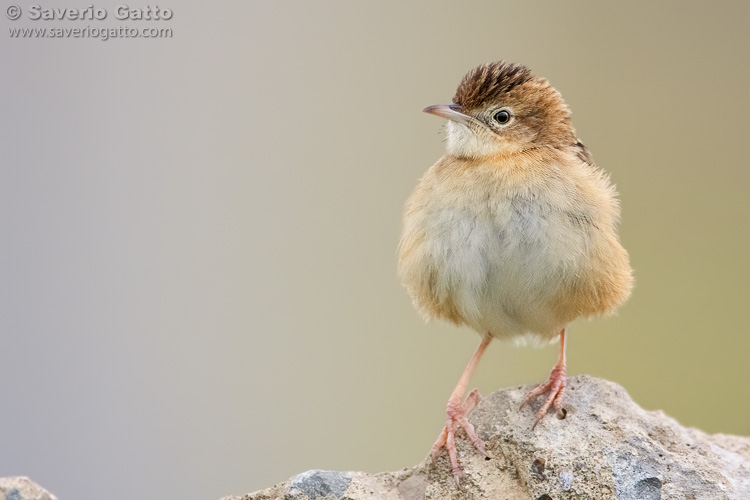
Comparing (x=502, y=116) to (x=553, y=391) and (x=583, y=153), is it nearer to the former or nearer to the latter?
(x=583, y=153)

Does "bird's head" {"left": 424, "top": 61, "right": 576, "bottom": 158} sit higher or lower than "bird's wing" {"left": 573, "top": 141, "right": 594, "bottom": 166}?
higher

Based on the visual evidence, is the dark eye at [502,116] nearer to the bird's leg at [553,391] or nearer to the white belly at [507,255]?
the white belly at [507,255]

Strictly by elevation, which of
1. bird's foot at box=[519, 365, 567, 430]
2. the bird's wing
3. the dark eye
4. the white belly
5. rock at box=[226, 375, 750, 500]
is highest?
the dark eye

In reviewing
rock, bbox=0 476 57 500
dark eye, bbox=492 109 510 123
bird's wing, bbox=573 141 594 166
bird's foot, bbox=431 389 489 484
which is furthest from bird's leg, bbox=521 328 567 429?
rock, bbox=0 476 57 500

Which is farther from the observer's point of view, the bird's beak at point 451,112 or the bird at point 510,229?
the bird's beak at point 451,112

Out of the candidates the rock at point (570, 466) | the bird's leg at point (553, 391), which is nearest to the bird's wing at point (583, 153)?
the bird's leg at point (553, 391)

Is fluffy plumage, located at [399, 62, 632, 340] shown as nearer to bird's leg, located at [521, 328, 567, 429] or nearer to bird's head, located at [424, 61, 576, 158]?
bird's head, located at [424, 61, 576, 158]

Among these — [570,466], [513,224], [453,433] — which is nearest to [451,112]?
[513,224]
